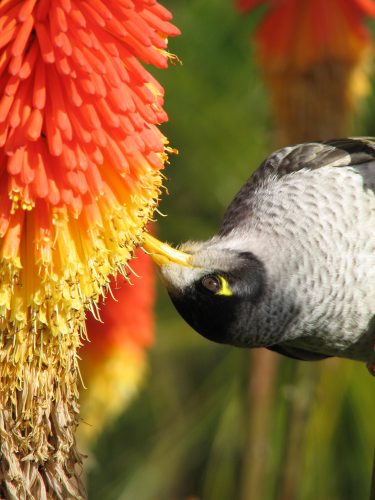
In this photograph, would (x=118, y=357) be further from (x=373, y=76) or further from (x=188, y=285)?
(x=373, y=76)

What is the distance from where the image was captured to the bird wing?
3.23 m

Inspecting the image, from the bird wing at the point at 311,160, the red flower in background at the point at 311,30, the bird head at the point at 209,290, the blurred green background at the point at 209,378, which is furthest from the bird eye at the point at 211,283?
the blurred green background at the point at 209,378

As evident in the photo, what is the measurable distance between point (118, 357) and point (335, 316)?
156 centimetres

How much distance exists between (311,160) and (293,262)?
54cm

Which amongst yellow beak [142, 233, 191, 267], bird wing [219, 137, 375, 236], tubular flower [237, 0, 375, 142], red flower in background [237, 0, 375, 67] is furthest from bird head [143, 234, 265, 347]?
red flower in background [237, 0, 375, 67]

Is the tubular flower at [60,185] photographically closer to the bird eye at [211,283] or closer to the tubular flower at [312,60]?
the bird eye at [211,283]

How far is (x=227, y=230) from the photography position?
9.97 feet

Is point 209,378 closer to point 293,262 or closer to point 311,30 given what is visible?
point 311,30

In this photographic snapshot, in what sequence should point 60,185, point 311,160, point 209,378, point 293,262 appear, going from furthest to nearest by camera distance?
point 209,378, point 311,160, point 293,262, point 60,185

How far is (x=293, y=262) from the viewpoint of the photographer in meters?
2.88

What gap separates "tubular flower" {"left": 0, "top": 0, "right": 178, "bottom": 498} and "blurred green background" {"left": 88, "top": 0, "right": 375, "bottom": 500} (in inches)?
116

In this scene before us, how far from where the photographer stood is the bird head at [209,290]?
102 inches

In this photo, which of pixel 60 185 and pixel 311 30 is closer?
pixel 60 185

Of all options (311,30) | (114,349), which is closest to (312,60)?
(311,30)
